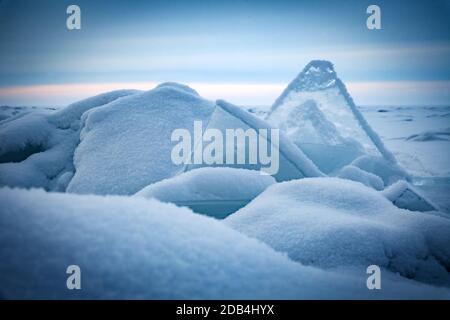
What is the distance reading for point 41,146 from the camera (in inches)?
97.7

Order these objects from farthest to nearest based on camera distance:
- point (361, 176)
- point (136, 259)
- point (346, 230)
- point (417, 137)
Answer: point (417, 137), point (361, 176), point (346, 230), point (136, 259)

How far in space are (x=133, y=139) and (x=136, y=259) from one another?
1.30m

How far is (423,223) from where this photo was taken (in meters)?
1.53

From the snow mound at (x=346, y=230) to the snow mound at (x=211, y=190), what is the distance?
0.62 ft

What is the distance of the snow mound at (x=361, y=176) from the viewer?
7.82ft

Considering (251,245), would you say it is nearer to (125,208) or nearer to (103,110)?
(125,208)

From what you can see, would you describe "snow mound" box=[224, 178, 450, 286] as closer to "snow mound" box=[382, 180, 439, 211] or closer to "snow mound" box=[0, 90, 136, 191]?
"snow mound" box=[382, 180, 439, 211]

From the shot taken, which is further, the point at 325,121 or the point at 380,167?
the point at 325,121

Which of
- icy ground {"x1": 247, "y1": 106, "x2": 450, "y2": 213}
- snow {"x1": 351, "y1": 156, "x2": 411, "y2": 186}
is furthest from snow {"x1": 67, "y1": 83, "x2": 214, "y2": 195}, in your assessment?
snow {"x1": 351, "y1": 156, "x2": 411, "y2": 186}

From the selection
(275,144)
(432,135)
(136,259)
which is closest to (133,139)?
(275,144)

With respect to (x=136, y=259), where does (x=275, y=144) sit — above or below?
above

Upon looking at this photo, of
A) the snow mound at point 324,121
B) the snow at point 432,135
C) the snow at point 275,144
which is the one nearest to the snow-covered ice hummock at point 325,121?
the snow mound at point 324,121

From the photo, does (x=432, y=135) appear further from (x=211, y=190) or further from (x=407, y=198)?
(x=211, y=190)
